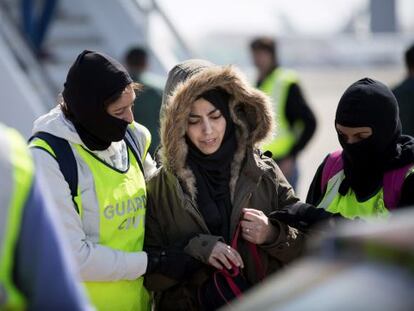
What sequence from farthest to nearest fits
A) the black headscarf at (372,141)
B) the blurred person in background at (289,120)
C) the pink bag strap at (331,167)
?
the blurred person in background at (289,120) < the pink bag strap at (331,167) < the black headscarf at (372,141)

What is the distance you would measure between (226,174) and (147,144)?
0.38m

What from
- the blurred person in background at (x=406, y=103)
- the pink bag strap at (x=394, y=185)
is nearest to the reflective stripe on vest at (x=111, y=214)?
the pink bag strap at (x=394, y=185)

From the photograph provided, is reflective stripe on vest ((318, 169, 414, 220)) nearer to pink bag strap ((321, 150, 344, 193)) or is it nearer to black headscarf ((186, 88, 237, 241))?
pink bag strap ((321, 150, 344, 193))

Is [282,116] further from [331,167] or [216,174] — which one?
[216,174]

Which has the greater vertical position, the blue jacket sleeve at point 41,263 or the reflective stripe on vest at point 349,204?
the blue jacket sleeve at point 41,263

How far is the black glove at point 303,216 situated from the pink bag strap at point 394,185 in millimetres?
190

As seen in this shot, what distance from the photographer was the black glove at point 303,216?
366cm

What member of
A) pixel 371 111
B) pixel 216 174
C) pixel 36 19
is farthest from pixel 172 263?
pixel 36 19

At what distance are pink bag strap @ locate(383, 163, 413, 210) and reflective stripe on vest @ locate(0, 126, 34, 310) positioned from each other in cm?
186

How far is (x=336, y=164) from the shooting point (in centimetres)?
402

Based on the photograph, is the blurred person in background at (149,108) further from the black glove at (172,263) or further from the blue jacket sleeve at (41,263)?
the blue jacket sleeve at (41,263)

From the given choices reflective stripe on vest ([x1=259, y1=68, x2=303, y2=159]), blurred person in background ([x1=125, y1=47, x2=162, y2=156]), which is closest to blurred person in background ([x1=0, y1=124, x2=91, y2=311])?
blurred person in background ([x1=125, y1=47, x2=162, y2=156])

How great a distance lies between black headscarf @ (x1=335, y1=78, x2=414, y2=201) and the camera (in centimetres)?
373

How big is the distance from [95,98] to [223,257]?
77 cm
